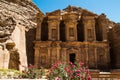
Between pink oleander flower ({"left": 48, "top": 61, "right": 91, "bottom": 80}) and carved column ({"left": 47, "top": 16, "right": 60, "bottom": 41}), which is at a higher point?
carved column ({"left": 47, "top": 16, "right": 60, "bottom": 41})

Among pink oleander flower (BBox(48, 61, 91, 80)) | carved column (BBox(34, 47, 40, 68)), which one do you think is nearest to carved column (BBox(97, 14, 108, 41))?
carved column (BBox(34, 47, 40, 68))

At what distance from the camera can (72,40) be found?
111 ft

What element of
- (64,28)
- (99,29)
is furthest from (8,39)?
(99,29)

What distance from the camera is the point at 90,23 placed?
115ft

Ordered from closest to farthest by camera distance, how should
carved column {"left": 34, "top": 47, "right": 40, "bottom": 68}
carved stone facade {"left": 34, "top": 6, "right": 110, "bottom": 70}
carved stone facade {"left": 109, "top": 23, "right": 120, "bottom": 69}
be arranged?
carved column {"left": 34, "top": 47, "right": 40, "bottom": 68} → carved stone facade {"left": 34, "top": 6, "right": 110, "bottom": 70} → carved stone facade {"left": 109, "top": 23, "right": 120, "bottom": 69}

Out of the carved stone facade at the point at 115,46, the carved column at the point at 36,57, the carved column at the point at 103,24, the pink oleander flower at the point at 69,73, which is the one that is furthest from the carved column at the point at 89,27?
the pink oleander flower at the point at 69,73

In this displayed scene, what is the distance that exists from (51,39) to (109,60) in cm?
973

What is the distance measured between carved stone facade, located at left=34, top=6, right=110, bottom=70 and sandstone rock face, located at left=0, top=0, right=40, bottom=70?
91.9 inches

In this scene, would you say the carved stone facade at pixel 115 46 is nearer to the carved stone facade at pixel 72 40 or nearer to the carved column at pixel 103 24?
the carved stone facade at pixel 72 40

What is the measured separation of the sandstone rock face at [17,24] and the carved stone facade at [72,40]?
2.33 meters

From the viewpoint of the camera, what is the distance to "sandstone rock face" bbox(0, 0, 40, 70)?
97.9ft

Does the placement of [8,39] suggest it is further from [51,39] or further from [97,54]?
[97,54]

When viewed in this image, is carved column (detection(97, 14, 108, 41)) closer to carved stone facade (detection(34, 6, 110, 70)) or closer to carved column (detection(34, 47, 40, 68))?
carved stone facade (detection(34, 6, 110, 70))

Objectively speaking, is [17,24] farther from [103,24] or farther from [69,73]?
[69,73]
